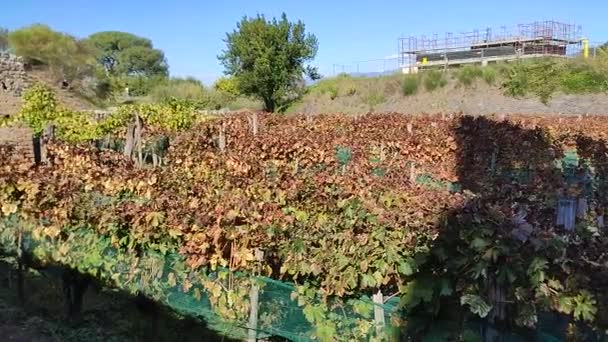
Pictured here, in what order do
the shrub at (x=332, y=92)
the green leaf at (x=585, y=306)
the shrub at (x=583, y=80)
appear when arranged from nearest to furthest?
the green leaf at (x=585, y=306) → the shrub at (x=583, y=80) → the shrub at (x=332, y=92)

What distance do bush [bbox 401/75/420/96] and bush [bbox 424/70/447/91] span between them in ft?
1.96

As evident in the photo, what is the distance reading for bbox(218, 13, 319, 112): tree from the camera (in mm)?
38844

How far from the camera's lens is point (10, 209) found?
6.23 meters

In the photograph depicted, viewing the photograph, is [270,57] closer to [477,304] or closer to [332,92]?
[332,92]

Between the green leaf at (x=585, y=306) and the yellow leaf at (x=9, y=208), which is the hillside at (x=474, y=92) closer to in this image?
the yellow leaf at (x=9, y=208)

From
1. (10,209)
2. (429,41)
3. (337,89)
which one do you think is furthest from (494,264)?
(429,41)

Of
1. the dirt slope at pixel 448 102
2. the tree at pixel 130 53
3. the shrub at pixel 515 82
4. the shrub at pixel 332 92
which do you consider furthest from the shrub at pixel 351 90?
the tree at pixel 130 53

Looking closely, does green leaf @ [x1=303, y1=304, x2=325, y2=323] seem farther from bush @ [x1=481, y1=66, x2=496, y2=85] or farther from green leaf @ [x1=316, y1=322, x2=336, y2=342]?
bush @ [x1=481, y1=66, x2=496, y2=85]

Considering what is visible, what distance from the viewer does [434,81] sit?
1636 inches

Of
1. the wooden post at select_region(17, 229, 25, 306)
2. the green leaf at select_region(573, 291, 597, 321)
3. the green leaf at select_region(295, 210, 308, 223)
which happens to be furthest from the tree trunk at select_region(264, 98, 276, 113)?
the green leaf at select_region(573, 291, 597, 321)

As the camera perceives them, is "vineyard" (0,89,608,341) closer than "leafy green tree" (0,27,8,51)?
Yes

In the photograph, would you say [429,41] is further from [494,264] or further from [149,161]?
[494,264]

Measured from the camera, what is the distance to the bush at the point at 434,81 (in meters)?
41.3

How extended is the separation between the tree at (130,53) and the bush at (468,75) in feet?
189
